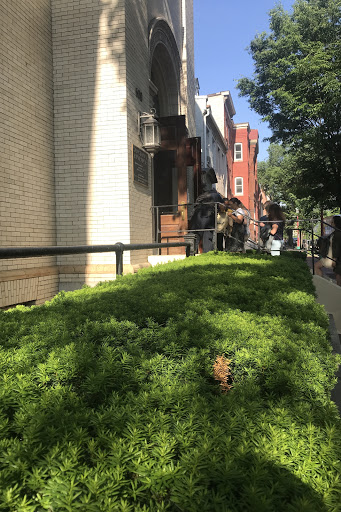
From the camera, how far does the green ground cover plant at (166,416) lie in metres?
1.11

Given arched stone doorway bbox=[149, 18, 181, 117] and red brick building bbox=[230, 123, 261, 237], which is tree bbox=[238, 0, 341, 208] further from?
red brick building bbox=[230, 123, 261, 237]

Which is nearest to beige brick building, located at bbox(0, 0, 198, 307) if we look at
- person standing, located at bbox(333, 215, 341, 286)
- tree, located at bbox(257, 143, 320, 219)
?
person standing, located at bbox(333, 215, 341, 286)

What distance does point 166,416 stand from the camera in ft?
4.53

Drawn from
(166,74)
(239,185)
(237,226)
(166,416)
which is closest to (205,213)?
(237,226)

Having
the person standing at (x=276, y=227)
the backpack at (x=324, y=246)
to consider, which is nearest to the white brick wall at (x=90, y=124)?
the person standing at (x=276, y=227)

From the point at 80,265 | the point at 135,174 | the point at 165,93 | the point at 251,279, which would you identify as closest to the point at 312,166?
the point at 165,93

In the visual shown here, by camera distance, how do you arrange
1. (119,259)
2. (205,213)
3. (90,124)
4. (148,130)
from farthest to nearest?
(205,213) < (148,130) < (90,124) < (119,259)

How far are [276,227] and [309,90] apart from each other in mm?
10101

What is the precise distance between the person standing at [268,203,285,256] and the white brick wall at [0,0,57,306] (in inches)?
191

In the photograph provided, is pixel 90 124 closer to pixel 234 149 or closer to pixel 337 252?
pixel 337 252

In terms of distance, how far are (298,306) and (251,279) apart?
1005 millimetres

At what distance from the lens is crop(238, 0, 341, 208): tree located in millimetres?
15422

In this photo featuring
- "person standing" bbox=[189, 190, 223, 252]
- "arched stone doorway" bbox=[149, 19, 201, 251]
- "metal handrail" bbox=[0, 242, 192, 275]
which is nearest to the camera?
"metal handrail" bbox=[0, 242, 192, 275]

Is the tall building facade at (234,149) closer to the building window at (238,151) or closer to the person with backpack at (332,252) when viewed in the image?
the building window at (238,151)
